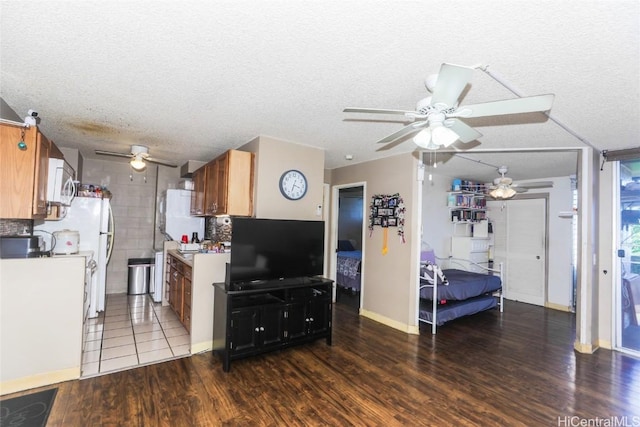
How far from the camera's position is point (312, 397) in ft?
8.13

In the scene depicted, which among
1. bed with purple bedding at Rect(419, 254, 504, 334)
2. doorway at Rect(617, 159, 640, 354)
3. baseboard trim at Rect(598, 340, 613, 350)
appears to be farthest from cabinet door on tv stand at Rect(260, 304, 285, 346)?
doorway at Rect(617, 159, 640, 354)

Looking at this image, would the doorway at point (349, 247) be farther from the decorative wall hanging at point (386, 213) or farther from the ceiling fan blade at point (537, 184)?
the ceiling fan blade at point (537, 184)

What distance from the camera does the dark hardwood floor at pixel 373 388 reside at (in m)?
2.23

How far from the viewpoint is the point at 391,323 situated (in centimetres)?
424

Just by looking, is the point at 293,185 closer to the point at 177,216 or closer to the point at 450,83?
the point at 450,83

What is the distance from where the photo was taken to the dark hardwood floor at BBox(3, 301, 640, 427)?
2.23 metres

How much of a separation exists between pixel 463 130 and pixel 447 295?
2.84 metres

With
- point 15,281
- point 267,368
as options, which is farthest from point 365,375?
point 15,281

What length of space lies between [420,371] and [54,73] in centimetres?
397

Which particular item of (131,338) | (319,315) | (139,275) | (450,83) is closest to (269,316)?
(319,315)

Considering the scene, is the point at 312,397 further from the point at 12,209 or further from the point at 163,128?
the point at 163,128

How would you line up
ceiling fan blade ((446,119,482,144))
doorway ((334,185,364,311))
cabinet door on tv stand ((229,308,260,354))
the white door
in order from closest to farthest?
ceiling fan blade ((446,119,482,144)), cabinet door on tv stand ((229,308,260,354)), doorway ((334,185,364,311)), the white door

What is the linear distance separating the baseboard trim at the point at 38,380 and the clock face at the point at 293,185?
8.64 feet

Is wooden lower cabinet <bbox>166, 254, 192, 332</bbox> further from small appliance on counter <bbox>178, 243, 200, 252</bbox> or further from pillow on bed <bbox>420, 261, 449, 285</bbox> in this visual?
pillow on bed <bbox>420, 261, 449, 285</bbox>
